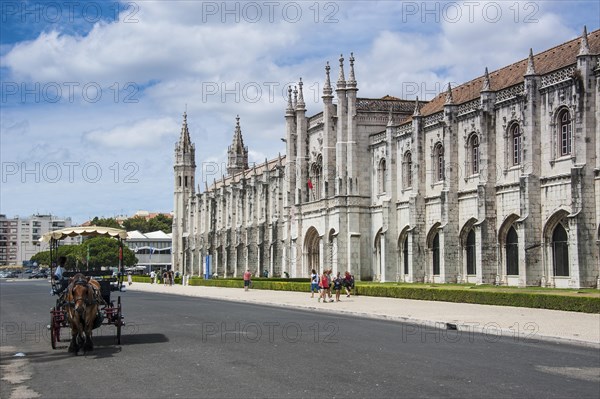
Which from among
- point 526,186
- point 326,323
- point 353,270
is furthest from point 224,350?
point 353,270

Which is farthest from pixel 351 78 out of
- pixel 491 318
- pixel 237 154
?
pixel 237 154

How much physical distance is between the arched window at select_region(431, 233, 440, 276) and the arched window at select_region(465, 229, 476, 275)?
339 centimetres

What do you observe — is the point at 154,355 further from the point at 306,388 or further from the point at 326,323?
the point at 326,323

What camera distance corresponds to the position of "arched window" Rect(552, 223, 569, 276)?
121ft

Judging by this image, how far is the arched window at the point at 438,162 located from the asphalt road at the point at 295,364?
1065 inches

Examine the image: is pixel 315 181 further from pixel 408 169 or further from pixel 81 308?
pixel 81 308

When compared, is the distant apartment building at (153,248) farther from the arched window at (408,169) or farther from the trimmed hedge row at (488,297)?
the trimmed hedge row at (488,297)

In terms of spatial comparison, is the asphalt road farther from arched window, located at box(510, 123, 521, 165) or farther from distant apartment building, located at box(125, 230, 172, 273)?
distant apartment building, located at box(125, 230, 172, 273)

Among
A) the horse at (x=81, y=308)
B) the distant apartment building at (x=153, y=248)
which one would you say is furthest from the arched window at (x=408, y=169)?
the distant apartment building at (x=153, y=248)

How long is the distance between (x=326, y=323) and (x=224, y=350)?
8.20m

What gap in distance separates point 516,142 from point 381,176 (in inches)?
619

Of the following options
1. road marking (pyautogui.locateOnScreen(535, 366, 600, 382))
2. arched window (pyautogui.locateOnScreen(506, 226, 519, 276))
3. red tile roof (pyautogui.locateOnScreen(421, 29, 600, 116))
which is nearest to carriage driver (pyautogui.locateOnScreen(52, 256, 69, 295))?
road marking (pyautogui.locateOnScreen(535, 366, 600, 382))

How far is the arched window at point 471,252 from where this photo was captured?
45219 mm
